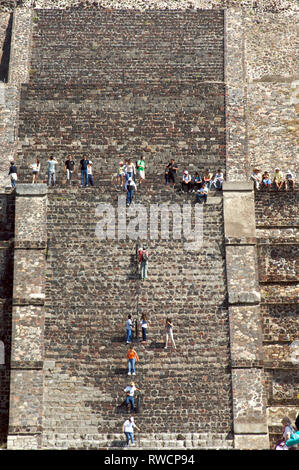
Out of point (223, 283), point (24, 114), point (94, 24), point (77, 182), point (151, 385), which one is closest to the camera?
point (151, 385)

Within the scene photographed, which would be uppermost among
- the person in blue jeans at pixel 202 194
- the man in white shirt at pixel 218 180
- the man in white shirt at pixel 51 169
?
the man in white shirt at pixel 51 169

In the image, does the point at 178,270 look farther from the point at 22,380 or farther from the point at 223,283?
the point at 22,380

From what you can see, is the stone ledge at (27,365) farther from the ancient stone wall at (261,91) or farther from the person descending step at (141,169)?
the ancient stone wall at (261,91)

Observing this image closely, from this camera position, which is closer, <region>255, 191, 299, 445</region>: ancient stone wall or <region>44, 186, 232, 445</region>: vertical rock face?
<region>44, 186, 232, 445</region>: vertical rock face

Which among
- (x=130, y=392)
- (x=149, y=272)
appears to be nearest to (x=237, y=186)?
(x=149, y=272)

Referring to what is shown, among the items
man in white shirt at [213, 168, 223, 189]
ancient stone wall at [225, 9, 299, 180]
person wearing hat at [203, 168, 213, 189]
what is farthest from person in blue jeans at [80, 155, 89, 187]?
ancient stone wall at [225, 9, 299, 180]

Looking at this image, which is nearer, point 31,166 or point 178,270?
point 178,270

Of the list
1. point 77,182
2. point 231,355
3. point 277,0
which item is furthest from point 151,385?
point 277,0

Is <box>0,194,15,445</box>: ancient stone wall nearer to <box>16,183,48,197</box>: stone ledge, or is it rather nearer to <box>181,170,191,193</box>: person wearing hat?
<box>16,183,48,197</box>: stone ledge

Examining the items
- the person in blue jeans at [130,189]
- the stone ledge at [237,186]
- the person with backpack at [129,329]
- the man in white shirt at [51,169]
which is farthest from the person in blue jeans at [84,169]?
the person with backpack at [129,329]

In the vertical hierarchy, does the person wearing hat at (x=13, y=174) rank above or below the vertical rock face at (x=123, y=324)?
above

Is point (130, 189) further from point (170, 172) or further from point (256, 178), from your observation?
point (256, 178)
